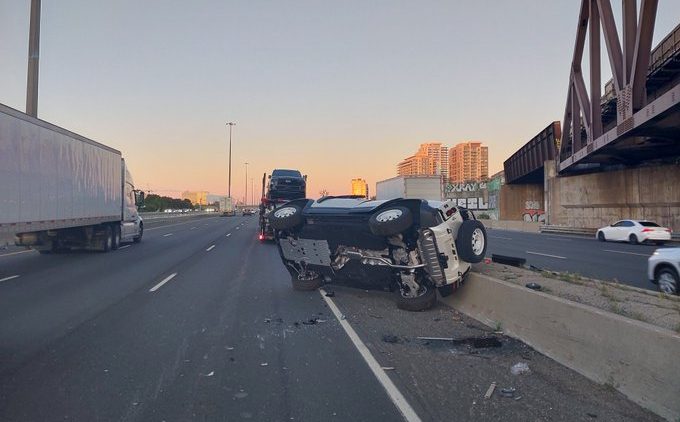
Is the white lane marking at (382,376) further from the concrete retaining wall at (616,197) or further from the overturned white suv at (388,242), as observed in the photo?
the concrete retaining wall at (616,197)

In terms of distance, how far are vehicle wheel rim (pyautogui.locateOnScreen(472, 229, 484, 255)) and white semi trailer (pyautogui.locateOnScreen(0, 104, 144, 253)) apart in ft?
36.1

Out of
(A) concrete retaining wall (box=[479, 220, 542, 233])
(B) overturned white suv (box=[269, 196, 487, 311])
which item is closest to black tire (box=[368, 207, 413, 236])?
(B) overturned white suv (box=[269, 196, 487, 311])

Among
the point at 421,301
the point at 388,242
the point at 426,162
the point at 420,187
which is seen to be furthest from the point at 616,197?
the point at 426,162

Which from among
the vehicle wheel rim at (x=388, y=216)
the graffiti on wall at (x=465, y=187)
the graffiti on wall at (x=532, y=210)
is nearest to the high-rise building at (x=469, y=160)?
the graffiti on wall at (x=465, y=187)

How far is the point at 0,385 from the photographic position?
5.07 m

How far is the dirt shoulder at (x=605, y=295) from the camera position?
17.9ft

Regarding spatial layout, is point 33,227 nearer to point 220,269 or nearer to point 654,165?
point 220,269

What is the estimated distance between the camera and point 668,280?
1004cm

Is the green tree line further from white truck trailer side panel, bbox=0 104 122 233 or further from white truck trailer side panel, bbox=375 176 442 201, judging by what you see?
white truck trailer side panel, bbox=0 104 122 233

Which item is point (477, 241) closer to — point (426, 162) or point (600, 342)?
point (600, 342)

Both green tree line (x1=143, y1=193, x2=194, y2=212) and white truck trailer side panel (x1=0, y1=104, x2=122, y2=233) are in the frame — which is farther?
green tree line (x1=143, y1=193, x2=194, y2=212)

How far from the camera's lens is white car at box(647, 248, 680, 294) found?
9.83 meters

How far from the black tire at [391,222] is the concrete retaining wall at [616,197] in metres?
29.6

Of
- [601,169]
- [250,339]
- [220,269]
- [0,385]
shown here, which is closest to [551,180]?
[601,169]
